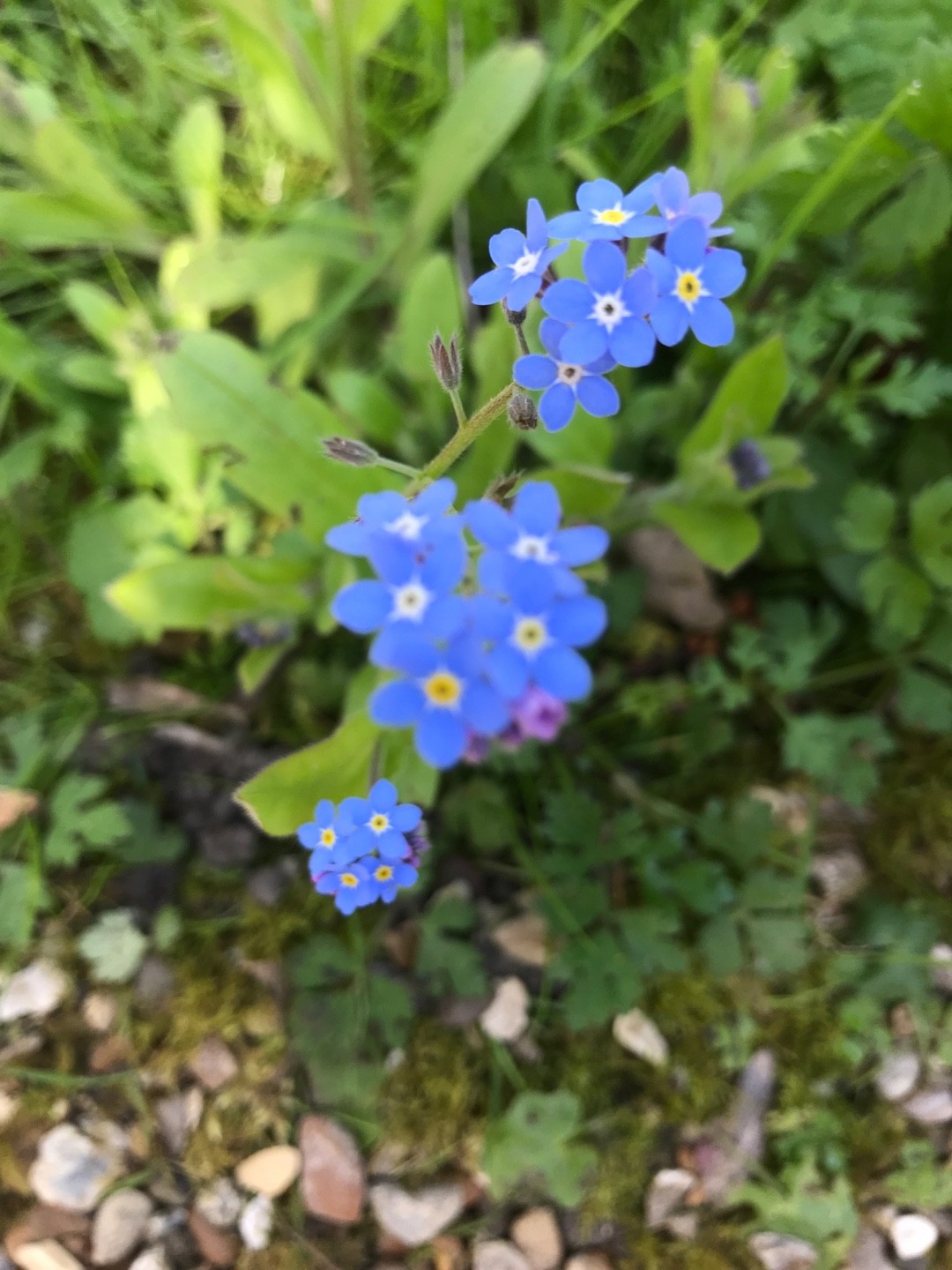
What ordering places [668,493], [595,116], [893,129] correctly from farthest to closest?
[595,116] < [668,493] < [893,129]

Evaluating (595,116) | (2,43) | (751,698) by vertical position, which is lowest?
(751,698)

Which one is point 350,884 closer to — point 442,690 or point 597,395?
point 442,690

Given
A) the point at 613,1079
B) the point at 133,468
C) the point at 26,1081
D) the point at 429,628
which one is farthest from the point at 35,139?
the point at 613,1079

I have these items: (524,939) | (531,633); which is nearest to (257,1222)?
(524,939)

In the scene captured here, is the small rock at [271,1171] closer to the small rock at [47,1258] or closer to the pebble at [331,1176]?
the pebble at [331,1176]

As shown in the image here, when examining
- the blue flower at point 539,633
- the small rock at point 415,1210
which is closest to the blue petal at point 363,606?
the blue flower at point 539,633

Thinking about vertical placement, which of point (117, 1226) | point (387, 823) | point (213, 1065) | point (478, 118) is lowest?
point (117, 1226)

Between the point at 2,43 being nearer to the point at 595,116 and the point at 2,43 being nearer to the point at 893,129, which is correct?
the point at 595,116
